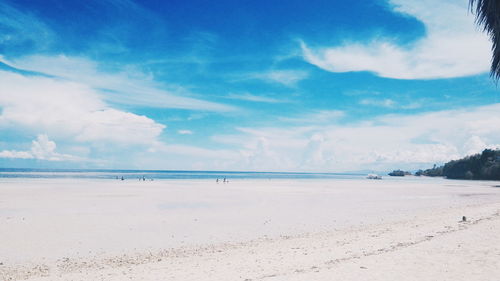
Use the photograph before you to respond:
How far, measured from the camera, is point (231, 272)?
10.9 m

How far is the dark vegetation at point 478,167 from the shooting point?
102562mm

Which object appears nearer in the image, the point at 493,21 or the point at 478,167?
the point at 493,21

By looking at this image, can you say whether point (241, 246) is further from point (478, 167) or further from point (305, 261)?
point (478, 167)

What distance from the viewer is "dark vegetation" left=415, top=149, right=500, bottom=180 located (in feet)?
336

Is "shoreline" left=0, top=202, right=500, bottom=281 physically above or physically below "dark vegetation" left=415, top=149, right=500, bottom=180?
below

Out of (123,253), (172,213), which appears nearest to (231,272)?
(123,253)

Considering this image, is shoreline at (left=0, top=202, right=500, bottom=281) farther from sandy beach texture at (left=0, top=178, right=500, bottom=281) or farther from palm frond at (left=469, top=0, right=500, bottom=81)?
palm frond at (left=469, top=0, right=500, bottom=81)

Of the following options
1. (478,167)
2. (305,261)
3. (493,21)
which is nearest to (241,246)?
(305,261)

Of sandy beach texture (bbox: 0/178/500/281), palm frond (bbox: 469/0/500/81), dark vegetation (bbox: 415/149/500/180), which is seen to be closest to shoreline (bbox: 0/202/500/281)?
sandy beach texture (bbox: 0/178/500/281)

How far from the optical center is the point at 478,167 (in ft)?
364

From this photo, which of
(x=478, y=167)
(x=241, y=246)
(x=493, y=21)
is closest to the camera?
(x=493, y=21)

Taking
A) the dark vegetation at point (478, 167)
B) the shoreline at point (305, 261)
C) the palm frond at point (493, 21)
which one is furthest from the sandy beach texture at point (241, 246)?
the dark vegetation at point (478, 167)

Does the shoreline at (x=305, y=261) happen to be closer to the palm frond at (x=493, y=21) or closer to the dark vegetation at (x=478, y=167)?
the palm frond at (x=493, y=21)

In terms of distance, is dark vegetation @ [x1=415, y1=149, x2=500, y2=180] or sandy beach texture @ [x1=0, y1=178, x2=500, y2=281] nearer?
sandy beach texture @ [x1=0, y1=178, x2=500, y2=281]
